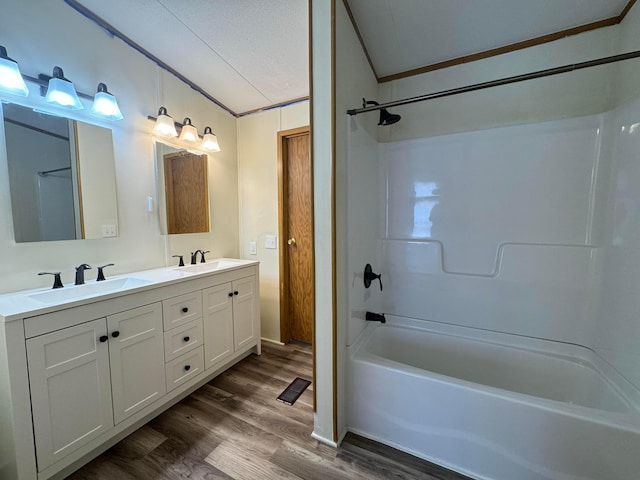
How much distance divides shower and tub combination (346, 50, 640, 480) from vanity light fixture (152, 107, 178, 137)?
146 centimetres

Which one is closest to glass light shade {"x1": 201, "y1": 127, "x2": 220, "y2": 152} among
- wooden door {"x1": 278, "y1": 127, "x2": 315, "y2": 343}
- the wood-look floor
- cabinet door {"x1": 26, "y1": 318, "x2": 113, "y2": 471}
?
wooden door {"x1": 278, "y1": 127, "x2": 315, "y2": 343}

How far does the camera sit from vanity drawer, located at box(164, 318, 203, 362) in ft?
5.21

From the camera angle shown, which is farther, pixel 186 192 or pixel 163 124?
pixel 186 192

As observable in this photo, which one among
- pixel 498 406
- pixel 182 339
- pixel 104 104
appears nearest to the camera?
pixel 498 406

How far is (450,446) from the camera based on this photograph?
124 centimetres

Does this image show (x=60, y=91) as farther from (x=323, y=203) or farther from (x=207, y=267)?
(x=323, y=203)

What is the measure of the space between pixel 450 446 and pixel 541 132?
1873mm

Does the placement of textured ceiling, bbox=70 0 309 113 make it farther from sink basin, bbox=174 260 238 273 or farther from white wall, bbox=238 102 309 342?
sink basin, bbox=174 260 238 273


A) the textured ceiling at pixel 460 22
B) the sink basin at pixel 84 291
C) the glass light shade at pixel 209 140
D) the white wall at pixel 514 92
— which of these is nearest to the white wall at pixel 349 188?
the textured ceiling at pixel 460 22

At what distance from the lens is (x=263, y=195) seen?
2.57 metres

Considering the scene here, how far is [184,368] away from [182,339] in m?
0.21

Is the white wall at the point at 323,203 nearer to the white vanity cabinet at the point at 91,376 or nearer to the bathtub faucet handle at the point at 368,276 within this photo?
the bathtub faucet handle at the point at 368,276

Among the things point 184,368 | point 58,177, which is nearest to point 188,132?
point 58,177

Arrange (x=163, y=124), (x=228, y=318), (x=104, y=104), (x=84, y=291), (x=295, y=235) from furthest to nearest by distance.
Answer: (x=295, y=235) < (x=228, y=318) < (x=163, y=124) < (x=104, y=104) < (x=84, y=291)
